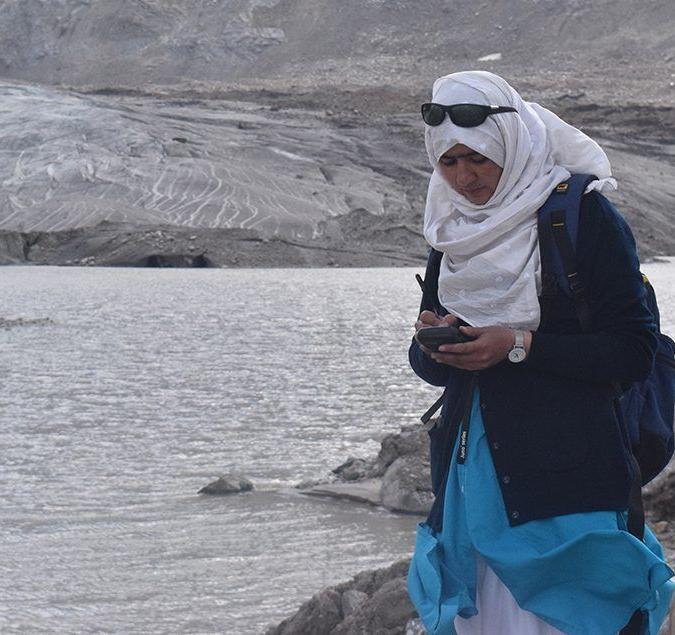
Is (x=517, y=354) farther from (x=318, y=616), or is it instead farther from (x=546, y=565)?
(x=318, y=616)

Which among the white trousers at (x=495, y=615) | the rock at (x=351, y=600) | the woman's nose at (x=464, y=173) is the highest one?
the woman's nose at (x=464, y=173)

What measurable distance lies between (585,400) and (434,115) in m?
0.49

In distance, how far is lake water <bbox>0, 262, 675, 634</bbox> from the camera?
5129mm

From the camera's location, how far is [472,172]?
7.59ft

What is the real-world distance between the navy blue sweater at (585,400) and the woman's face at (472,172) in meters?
0.15

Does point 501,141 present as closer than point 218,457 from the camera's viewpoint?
Yes

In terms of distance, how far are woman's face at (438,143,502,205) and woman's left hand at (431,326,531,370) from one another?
221 mm

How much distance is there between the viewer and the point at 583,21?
79.9m

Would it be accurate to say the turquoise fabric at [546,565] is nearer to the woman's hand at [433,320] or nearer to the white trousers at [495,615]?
the white trousers at [495,615]

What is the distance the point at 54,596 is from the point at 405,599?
2153 millimetres

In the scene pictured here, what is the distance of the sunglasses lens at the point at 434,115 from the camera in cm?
232

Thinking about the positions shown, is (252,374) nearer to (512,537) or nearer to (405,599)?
(405,599)

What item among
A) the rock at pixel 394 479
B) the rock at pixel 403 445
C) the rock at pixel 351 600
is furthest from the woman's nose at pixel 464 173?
the rock at pixel 403 445

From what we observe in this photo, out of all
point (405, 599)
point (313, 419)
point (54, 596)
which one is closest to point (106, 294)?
point (313, 419)
